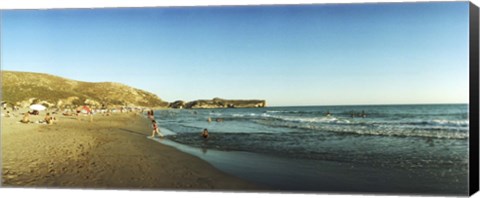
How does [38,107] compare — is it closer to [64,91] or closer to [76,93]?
[64,91]

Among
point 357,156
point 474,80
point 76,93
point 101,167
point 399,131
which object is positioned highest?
point 474,80

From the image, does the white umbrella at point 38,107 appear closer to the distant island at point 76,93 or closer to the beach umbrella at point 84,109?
the distant island at point 76,93

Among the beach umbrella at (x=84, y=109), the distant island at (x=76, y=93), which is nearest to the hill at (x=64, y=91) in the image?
the distant island at (x=76, y=93)

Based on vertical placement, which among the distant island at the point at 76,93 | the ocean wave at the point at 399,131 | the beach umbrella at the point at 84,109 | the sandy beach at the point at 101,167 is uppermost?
the distant island at the point at 76,93

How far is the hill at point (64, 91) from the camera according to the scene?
29.5 feet

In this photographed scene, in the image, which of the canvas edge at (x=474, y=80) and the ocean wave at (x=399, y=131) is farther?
the ocean wave at (x=399, y=131)

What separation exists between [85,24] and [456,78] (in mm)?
6758

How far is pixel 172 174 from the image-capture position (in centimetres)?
810

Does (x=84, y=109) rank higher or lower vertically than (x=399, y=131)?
higher

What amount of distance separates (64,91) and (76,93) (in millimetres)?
496

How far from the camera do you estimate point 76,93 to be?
32.8 ft

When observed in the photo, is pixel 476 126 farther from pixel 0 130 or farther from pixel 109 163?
pixel 0 130

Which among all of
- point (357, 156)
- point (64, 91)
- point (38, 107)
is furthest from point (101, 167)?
point (357, 156)

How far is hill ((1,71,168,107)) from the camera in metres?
8.99
